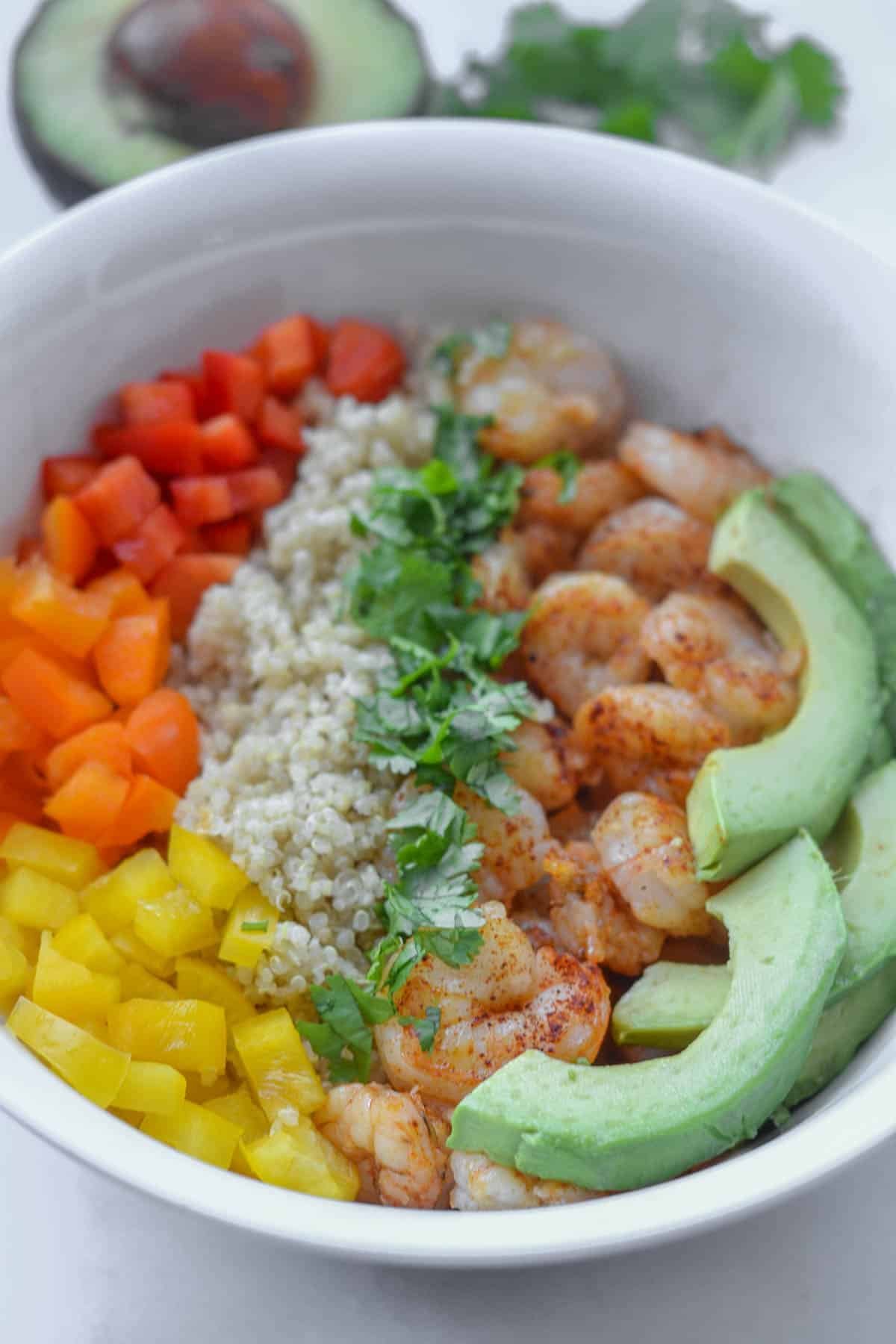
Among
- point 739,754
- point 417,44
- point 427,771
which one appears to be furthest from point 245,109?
point 739,754

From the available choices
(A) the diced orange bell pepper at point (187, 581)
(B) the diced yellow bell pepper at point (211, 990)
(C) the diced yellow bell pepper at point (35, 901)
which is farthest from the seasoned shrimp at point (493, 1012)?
(A) the diced orange bell pepper at point (187, 581)

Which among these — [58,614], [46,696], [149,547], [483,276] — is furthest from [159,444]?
[483,276]

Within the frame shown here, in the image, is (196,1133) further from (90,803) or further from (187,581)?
(187,581)

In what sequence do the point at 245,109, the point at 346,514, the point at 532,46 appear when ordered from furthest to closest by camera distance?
the point at 532,46
the point at 245,109
the point at 346,514

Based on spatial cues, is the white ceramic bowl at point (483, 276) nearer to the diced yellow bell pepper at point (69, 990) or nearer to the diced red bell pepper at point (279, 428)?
the diced red bell pepper at point (279, 428)

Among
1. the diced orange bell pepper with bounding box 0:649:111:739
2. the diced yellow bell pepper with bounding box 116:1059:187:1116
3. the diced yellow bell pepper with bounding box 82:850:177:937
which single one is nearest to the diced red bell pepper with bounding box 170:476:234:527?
the diced orange bell pepper with bounding box 0:649:111:739

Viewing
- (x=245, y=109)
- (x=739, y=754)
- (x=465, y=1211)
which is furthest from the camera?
(x=245, y=109)

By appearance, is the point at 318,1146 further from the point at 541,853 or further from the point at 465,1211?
the point at 541,853
